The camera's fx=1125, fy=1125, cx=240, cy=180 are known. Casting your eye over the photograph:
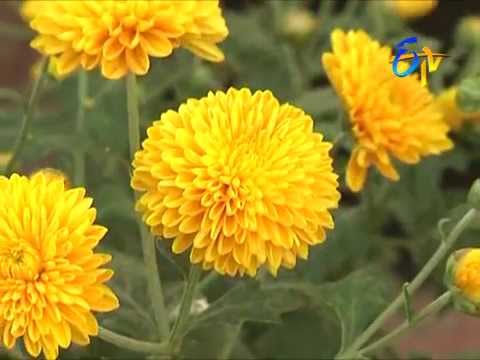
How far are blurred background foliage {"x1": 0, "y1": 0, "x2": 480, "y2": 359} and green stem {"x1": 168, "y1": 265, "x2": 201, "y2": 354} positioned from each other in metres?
0.02

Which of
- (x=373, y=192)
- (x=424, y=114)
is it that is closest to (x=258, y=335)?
(x=373, y=192)

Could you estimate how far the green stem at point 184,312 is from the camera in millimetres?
562

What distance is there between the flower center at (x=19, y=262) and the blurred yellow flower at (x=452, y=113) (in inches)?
14.2

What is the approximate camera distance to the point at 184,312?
584mm

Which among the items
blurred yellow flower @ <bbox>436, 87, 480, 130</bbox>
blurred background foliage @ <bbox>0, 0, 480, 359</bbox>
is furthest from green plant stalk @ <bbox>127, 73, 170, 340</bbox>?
blurred yellow flower @ <bbox>436, 87, 480, 130</bbox>

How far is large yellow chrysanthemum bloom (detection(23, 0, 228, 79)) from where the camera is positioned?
0.58m

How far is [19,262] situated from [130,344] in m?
0.11

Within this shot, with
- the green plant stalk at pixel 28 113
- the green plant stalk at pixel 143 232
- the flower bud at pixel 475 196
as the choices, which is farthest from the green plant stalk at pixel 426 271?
the green plant stalk at pixel 28 113

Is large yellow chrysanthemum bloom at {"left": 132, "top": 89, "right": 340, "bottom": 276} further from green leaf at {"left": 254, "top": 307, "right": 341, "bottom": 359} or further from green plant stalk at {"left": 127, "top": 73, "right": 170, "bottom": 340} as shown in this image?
green leaf at {"left": 254, "top": 307, "right": 341, "bottom": 359}

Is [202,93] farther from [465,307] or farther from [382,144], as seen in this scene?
[465,307]

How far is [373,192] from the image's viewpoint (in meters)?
0.86

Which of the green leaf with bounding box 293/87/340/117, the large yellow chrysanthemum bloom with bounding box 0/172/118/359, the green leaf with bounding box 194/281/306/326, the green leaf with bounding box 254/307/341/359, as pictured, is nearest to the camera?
the large yellow chrysanthemum bloom with bounding box 0/172/118/359

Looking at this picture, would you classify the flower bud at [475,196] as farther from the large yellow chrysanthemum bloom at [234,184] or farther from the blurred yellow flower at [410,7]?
the blurred yellow flower at [410,7]

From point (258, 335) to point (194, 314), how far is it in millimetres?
190
